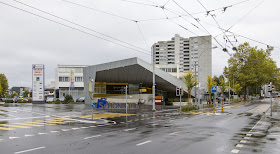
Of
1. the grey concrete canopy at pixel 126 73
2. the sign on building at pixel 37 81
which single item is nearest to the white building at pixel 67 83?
the sign on building at pixel 37 81

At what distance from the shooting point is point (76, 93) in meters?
76.2

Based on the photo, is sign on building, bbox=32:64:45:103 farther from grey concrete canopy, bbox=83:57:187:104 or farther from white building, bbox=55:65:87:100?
white building, bbox=55:65:87:100

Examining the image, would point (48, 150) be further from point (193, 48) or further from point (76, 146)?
point (193, 48)

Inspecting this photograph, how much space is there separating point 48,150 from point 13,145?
213 cm

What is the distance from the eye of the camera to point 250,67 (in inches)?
2518

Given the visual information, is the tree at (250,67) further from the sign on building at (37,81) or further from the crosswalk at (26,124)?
the crosswalk at (26,124)

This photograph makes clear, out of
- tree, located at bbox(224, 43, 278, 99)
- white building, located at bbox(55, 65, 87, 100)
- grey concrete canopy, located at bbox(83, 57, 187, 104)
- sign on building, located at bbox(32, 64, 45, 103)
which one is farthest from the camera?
white building, located at bbox(55, 65, 87, 100)

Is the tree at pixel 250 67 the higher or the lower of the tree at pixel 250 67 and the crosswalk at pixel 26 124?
the higher

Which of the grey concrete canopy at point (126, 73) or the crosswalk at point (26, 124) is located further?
the grey concrete canopy at point (126, 73)

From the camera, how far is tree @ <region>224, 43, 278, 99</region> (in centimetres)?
6141

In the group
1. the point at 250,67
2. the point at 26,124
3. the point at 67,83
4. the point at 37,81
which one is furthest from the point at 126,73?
the point at 67,83

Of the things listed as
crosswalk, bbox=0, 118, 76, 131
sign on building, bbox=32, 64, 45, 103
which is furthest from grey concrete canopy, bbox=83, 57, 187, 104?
crosswalk, bbox=0, 118, 76, 131

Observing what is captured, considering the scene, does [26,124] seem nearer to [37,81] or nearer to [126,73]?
[126,73]

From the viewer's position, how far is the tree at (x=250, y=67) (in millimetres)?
Answer: 61406
